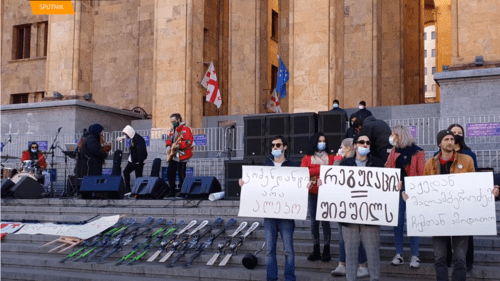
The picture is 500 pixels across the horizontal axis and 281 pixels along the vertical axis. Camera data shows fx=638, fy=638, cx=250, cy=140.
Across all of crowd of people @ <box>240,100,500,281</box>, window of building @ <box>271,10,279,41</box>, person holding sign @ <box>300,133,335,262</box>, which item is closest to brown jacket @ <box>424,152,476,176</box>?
crowd of people @ <box>240,100,500,281</box>

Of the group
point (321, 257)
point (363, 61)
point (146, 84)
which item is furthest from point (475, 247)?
point (146, 84)

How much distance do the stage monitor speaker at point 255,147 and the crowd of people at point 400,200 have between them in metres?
5.47

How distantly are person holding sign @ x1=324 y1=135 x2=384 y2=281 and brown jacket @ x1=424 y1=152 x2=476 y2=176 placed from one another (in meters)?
0.65

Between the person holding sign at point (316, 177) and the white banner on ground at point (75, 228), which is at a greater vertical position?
the person holding sign at point (316, 177)

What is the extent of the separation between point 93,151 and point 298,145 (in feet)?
17.2

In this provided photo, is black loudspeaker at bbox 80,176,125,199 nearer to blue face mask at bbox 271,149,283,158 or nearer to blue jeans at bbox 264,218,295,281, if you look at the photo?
blue face mask at bbox 271,149,283,158

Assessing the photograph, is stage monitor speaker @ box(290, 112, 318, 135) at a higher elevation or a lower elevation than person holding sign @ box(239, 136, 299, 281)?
higher

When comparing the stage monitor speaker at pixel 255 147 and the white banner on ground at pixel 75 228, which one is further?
the stage monitor speaker at pixel 255 147

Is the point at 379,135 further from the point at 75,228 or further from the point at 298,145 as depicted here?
the point at 75,228

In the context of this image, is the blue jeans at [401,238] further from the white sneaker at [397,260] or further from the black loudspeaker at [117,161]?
the black loudspeaker at [117,161]

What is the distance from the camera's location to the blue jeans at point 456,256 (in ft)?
24.8

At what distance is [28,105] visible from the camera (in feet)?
82.5

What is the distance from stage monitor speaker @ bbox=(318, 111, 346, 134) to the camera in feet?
49.8

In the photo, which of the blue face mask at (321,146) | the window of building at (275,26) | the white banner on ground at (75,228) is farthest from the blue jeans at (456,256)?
the window of building at (275,26)
